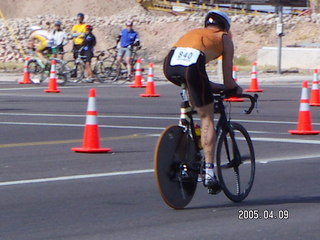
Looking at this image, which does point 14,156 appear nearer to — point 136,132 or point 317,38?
point 136,132

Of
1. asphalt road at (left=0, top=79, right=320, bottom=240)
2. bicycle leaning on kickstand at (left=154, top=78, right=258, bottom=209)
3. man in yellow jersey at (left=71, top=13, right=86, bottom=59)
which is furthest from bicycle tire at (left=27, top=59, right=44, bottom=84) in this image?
bicycle leaning on kickstand at (left=154, top=78, right=258, bottom=209)

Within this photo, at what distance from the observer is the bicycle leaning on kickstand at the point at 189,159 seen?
8.38m

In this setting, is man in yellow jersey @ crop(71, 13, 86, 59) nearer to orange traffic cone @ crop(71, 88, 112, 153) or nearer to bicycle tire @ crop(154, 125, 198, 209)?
orange traffic cone @ crop(71, 88, 112, 153)

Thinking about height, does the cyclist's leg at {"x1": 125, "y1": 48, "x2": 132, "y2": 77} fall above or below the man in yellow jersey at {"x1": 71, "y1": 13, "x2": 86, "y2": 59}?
below

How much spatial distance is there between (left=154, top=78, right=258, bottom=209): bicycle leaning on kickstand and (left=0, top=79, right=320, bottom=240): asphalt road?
17 centimetres

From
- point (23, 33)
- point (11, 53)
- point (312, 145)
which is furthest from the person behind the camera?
point (23, 33)

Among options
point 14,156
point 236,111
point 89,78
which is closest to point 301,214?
point 14,156

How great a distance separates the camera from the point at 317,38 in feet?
169

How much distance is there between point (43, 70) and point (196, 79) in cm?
2067

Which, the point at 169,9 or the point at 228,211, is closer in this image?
the point at 228,211

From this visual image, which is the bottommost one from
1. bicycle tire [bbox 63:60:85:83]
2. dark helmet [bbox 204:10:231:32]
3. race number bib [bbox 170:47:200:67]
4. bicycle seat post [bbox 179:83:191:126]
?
bicycle tire [bbox 63:60:85:83]

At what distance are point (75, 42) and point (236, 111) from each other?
1137 centimetres

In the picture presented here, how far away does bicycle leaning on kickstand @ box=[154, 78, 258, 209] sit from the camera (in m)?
8.38

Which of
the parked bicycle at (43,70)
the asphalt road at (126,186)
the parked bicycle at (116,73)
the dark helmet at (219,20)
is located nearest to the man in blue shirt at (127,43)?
the parked bicycle at (116,73)
